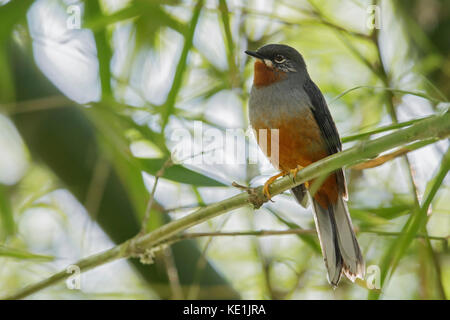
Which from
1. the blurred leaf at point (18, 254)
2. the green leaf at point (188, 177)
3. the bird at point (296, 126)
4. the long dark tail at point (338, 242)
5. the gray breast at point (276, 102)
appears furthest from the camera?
the gray breast at point (276, 102)

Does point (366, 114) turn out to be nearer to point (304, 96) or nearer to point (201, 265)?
point (304, 96)

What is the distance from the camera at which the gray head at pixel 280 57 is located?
3297 millimetres

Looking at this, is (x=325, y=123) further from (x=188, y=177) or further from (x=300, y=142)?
(x=188, y=177)

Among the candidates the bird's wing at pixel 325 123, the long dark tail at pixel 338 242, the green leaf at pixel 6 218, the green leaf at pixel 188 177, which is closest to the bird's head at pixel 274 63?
the bird's wing at pixel 325 123

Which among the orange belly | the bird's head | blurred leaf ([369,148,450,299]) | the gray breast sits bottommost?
blurred leaf ([369,148,450,299])

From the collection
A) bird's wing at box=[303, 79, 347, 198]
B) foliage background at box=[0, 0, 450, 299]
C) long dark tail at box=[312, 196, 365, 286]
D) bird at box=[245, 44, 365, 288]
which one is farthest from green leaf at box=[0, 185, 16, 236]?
bird's wing at box=[303, 79, 347, 198]

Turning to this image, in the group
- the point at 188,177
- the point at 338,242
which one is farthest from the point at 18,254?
the point at 338,242

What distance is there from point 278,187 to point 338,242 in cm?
85

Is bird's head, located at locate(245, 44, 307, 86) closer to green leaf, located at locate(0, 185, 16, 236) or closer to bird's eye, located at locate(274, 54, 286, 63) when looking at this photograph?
bird's eye, located at locate(274, 54, 286, 63)

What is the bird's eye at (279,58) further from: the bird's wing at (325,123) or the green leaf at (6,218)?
the green leaf at (6,218)

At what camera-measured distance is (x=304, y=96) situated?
3.25 m

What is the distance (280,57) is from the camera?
336 cm

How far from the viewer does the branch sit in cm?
160
